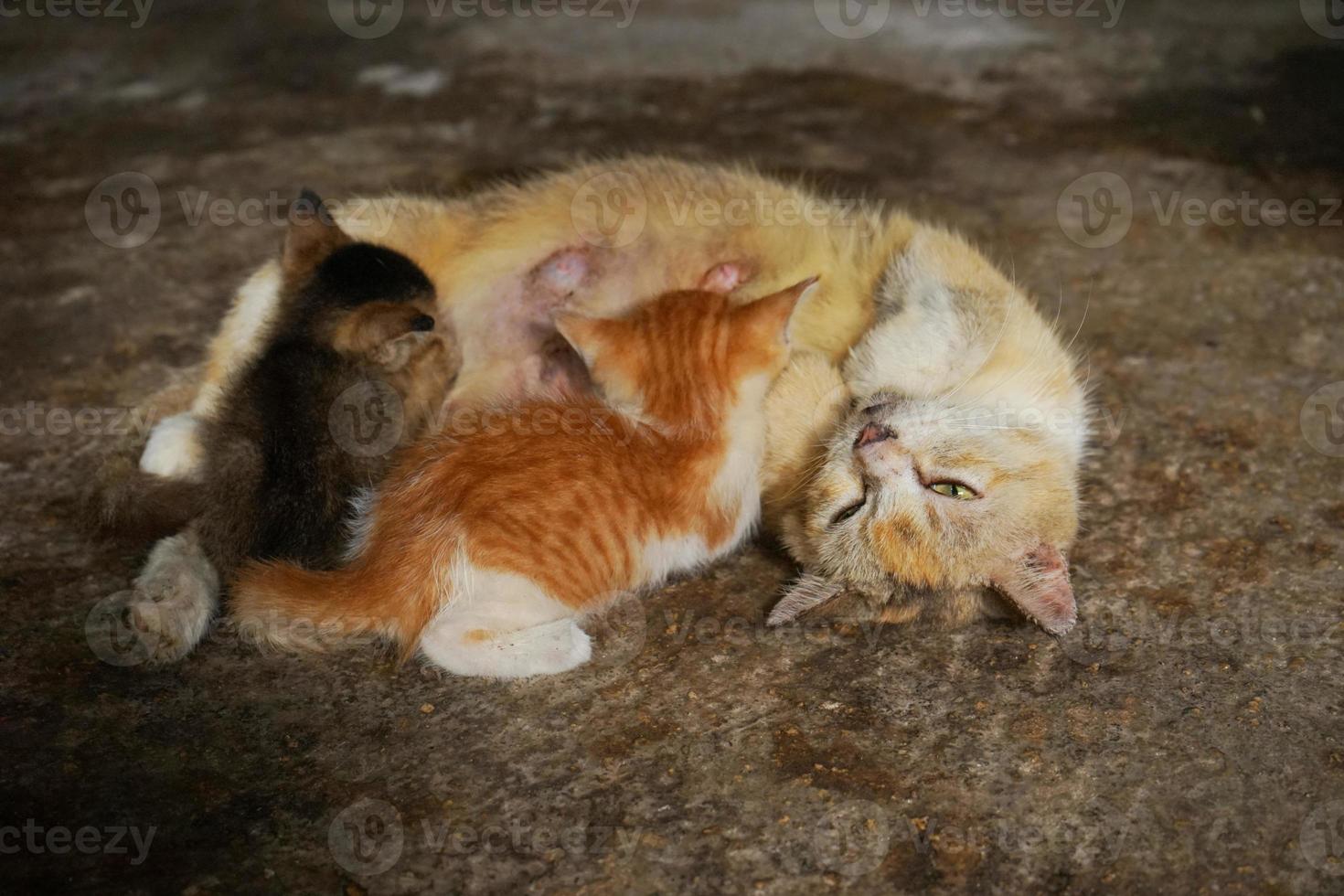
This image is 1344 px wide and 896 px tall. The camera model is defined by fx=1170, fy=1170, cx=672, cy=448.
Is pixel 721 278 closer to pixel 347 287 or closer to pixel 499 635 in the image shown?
pixel 347 287

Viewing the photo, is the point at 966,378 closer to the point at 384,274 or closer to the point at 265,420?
the point at 384,274

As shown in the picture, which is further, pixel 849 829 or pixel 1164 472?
pixel 1164 472

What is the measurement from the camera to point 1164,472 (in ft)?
12.6

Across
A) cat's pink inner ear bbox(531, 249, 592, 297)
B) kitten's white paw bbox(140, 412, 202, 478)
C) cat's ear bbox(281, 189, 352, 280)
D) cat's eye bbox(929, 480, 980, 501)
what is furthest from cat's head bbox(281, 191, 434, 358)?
cat's eye bbox(929, 480, 980, 501)

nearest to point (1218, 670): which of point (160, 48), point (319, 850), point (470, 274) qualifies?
point (319, 850)

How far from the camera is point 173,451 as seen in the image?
3566 mm

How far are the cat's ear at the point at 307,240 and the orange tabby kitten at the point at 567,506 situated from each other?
882 mm

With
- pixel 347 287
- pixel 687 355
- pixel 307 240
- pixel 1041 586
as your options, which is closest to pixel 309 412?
pixel 347 287

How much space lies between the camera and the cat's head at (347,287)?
3.38 m

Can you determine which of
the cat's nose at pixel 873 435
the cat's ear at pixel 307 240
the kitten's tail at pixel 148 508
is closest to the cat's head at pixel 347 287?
the cat's ear at pixel 307 240

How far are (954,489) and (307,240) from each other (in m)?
2.17

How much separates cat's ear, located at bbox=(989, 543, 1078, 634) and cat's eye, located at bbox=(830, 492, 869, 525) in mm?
399

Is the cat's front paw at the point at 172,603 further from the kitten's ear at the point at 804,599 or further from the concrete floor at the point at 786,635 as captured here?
the kitten's ear at the point at 804,599

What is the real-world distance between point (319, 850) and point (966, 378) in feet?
7.24
